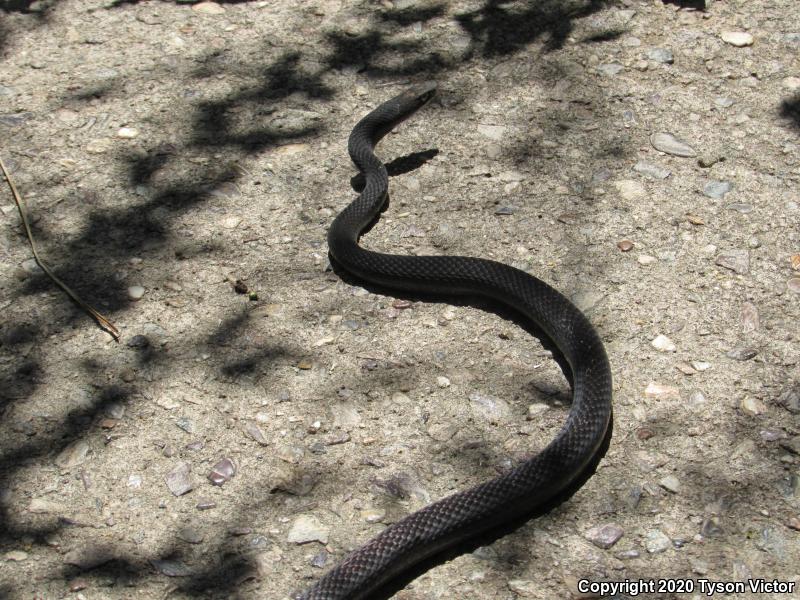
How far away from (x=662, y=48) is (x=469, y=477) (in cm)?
320

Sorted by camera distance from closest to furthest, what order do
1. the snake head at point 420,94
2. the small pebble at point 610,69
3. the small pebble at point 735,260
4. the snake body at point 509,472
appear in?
1. the snake body at point 509,472
2. the small pebble at point 735,260
3. the snake head at point 420,94
4. the small pebble at point 610,69

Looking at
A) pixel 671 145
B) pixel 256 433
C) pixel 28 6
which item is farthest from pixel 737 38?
pixel 28 6

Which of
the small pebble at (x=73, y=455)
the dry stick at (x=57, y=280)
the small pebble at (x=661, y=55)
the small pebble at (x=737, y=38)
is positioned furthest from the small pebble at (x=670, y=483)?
the small pebble at (x=737, y=38)

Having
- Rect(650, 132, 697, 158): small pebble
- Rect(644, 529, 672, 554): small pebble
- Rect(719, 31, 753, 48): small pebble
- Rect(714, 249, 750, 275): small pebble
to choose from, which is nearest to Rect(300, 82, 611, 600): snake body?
Rect(644, 529, 672, 554): small pebble

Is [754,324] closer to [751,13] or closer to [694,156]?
[694,156]

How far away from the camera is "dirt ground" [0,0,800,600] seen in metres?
3.26

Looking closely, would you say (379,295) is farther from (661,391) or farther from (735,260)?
(735,260)

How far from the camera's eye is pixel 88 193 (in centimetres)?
477

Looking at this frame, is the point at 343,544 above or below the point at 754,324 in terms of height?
below

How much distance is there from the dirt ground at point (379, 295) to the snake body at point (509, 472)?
0.10 m

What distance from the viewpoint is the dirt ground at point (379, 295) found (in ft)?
10.7

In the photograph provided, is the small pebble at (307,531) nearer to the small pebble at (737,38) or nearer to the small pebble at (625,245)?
the small pebble at (625,245)

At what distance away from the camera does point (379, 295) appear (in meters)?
4.26

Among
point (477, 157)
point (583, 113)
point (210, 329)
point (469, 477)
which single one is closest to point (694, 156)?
point (583, 113)
